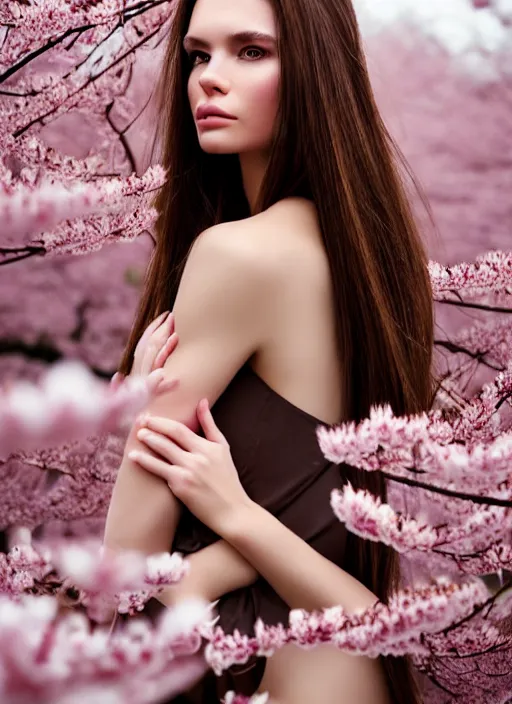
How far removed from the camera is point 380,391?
1.24 m

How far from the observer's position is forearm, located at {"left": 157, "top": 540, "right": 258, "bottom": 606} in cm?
108

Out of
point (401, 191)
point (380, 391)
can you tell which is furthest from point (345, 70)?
point (380, 391)

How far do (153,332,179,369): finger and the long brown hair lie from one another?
0.75ft

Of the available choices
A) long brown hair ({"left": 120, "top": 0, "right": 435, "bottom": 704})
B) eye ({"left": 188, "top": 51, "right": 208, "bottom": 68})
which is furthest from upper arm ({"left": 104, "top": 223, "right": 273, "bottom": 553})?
eye ({"left": 188, "top": 51, "right": 208, "bottom": 68})

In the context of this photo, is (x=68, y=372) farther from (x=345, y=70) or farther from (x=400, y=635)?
(x=345, y=70)

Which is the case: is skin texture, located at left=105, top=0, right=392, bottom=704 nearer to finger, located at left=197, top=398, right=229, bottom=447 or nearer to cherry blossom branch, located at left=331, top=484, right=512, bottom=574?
finger, located at left=197, top=398, right=229, bottom=447

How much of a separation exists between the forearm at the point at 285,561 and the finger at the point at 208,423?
95mm

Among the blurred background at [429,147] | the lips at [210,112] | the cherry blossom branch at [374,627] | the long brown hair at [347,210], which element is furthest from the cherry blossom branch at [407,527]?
the blurred background at [429,147]

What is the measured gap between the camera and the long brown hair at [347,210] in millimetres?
1211

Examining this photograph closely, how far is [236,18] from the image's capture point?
1.24 m

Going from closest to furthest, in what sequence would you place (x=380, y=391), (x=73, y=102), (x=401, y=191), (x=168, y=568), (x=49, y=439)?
(x=49, y=439)
(x=168, y=568)
(x=380, y=391)
(x=401, y=191)
(x=73, y=102)

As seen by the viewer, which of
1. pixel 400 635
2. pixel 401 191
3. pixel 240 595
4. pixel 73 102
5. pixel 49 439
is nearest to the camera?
pixel 49 439

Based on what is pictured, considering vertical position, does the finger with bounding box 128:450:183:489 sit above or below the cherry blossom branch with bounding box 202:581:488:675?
above

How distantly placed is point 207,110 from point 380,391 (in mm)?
475
